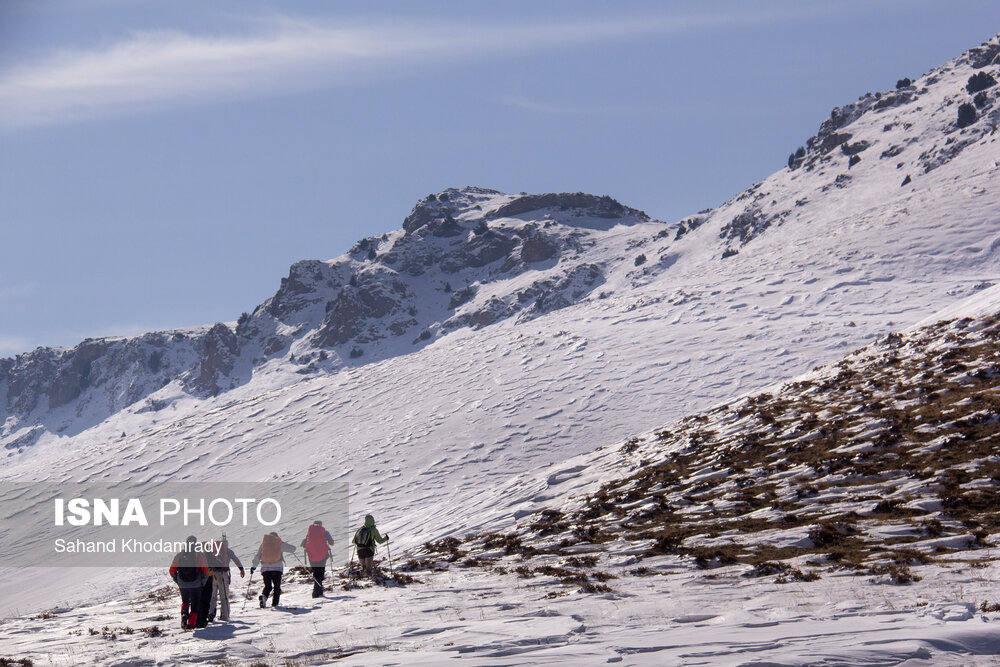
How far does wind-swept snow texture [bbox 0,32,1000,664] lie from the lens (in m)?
35.5

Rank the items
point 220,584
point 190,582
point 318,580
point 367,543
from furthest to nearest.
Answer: point 367,543 < point 318,580 < point 220,584 < point 190,582

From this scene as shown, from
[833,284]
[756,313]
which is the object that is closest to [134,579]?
[756,313]

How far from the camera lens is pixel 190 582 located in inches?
553

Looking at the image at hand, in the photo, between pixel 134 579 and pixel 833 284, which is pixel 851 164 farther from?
pixel 134 579

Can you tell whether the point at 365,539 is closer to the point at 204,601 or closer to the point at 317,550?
the point at 317,550

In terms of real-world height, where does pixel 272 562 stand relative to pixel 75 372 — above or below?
below

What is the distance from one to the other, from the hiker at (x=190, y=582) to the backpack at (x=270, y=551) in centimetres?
180

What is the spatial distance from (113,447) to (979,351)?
50.5 metres
